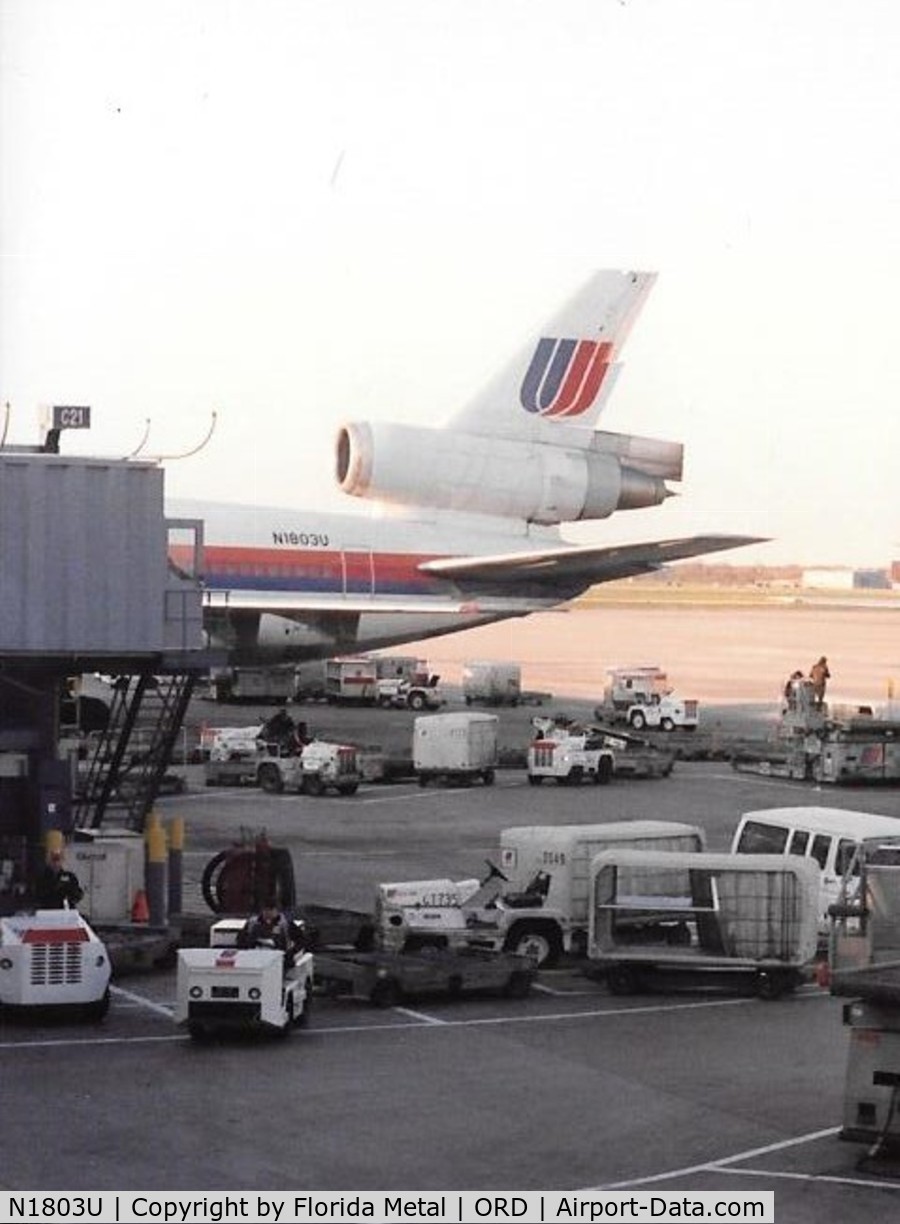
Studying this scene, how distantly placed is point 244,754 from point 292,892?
24.7 metres

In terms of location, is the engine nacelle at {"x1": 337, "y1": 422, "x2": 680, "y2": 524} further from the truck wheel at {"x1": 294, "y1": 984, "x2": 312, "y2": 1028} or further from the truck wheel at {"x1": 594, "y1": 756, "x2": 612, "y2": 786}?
the truck wheel at {"x1": 294, "y1": 984, "x2": 312, "y2": 1028}

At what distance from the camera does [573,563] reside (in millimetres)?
62656

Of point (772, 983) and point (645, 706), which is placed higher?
point (645, 706)

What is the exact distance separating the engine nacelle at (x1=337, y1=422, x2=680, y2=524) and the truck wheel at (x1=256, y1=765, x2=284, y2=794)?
15572 mm

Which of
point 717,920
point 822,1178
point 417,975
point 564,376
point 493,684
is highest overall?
point 564,376

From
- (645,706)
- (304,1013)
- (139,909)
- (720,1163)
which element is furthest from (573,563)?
(720,1163)

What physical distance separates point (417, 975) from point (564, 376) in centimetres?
4349

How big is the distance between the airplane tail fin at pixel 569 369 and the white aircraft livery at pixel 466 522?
0.14ft

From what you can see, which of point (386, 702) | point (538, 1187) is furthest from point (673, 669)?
point (538, 1187)

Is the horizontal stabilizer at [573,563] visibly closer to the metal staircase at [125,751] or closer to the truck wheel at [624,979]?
the metal staircase at [125,751]

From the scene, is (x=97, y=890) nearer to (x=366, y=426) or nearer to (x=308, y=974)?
(x=308, y=974)

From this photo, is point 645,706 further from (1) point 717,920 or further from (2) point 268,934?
(2) point 268,934

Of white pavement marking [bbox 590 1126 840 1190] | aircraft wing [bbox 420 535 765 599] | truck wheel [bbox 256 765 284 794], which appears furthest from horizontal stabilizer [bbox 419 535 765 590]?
white pavement marking [bbox 590 1126 840 1190]

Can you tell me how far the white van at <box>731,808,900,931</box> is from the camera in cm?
2908
